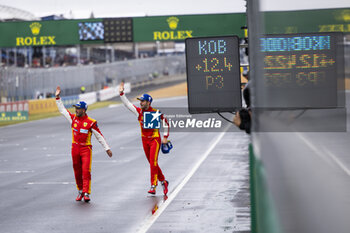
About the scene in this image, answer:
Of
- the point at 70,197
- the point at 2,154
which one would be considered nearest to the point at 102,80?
the point at 2,154

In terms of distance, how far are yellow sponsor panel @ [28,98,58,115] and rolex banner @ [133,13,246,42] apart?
1249cm

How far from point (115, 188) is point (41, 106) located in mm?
35830

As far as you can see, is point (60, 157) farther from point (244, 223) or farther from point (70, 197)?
point (244, 223)

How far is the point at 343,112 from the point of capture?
9.93 m

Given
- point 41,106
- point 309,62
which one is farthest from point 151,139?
point 41,106

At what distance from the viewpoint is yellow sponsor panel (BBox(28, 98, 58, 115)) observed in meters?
48.0

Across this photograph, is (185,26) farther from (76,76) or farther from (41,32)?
(76,76)

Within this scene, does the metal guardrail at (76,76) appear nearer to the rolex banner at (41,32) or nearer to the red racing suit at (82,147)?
the rolex banner at (41,32)

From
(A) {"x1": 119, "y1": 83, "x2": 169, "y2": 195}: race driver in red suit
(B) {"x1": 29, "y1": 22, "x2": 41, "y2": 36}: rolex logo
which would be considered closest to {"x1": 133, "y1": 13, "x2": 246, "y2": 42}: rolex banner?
(B) {"x1": 29, "y1": 22, "x2": 41, "y2": 36}: rolex logo

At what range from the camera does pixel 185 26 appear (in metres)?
36.8

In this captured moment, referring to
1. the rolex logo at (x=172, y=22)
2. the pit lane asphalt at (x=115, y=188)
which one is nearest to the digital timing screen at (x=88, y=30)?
the rolex logo at (x=172, y=22)

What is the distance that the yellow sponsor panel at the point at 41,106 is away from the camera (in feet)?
158

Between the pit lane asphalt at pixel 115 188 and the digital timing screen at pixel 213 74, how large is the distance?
175 centimetres

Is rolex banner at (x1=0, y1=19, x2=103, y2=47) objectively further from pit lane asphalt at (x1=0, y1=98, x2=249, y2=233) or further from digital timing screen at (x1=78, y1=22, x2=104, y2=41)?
pit lane asphalt at (x1=0, y1=98, x2=249, y2=233)
